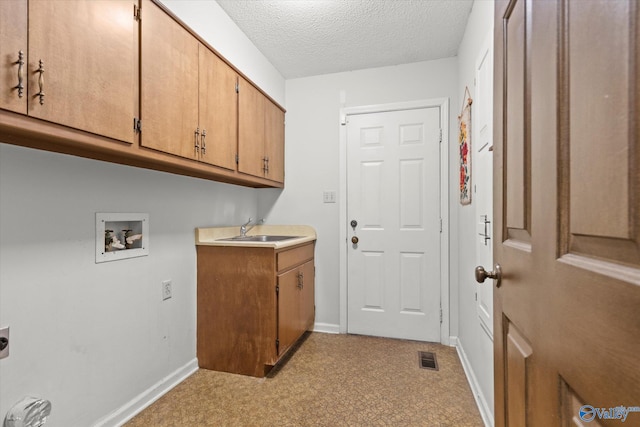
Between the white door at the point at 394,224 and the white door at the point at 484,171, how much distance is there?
0.81 m

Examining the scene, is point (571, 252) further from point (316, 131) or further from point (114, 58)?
point (316, 131)

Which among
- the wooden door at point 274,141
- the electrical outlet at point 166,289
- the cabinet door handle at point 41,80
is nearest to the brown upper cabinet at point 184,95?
the cabinet door handle at point 41,80

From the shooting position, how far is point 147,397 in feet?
5.72

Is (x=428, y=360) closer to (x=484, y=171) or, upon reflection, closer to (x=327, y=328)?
(x=327, y=328)

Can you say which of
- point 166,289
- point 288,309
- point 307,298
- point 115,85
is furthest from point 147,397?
point 115,85

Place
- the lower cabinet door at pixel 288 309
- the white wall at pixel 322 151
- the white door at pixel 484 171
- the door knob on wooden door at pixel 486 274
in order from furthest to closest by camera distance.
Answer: the white wall at pixel 322 151 < the lower cabinet door at pixel 288 309 < the white door at pixel 484 171 < the door knob on wooden door at pixel 486 274

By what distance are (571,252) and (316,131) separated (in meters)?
2.61

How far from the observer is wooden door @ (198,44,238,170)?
179cm

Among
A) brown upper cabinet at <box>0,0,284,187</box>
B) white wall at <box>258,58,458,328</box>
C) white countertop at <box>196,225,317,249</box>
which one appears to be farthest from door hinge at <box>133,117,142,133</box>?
white wall at <box>258,58,458,328</box>

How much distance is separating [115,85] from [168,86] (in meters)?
0.31

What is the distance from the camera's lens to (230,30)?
6.95 feet

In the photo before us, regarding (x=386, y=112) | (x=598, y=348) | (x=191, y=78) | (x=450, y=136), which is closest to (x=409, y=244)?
(x=450, y=136)

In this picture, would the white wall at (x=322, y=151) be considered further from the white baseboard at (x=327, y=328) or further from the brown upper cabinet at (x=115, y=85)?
the brown upper cabinet at (x=115, y=85)

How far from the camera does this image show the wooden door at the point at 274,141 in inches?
103
